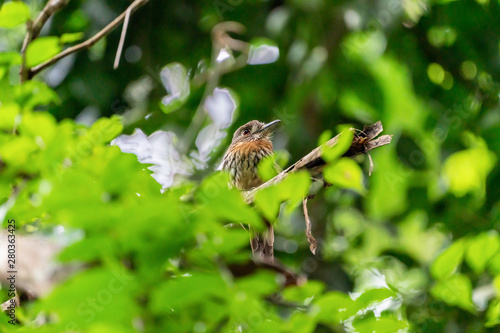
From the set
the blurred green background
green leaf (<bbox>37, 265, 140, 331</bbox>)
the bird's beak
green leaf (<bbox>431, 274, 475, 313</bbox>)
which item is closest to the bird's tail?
the blurred green background

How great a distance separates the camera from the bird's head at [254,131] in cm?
457

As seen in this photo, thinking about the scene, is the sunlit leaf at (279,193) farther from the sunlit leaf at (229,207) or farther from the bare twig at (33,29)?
the bare twig at (33,29)

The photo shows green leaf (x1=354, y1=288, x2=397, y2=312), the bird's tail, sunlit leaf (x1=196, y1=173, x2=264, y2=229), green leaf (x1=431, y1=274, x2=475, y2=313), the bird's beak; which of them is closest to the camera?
sunlit leaf (x1=196, y1=173, x2=264, y2=229)

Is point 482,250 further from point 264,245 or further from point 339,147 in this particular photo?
point 264,245

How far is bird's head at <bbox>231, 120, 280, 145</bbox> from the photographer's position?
4.57m

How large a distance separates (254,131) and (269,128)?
21 cm

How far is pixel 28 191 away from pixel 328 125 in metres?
3.31

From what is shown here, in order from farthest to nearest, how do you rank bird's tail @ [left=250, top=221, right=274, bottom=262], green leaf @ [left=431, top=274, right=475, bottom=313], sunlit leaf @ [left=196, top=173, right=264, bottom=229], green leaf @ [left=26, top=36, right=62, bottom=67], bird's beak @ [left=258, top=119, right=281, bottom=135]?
bird's beak @ [left=258, top=119, right=281, bottom=135]
bird's tail @ [left=250, top=221, right=274, bottom=262]
green leaf @ [left=431, top=274, right=475, bottom=313]
green leaf @ [left=26, top=36, right=62, bottom=67]
sunlit leaf @ [left=196, top=173, right=264, bottom=229]

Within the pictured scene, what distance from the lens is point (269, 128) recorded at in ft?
15.0

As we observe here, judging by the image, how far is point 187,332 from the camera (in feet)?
4.30

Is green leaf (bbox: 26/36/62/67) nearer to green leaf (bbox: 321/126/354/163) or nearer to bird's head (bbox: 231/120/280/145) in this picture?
green leaf (bbox: 321/126/354/163)

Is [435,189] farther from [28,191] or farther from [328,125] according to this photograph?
[28,191]

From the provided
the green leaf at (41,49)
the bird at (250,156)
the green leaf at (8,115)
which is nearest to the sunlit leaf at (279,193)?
the green leaf at (8,115)

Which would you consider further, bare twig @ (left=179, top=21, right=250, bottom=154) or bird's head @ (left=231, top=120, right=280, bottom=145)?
bird's head @ (left=231, top=120, right=280, bottom=145)
